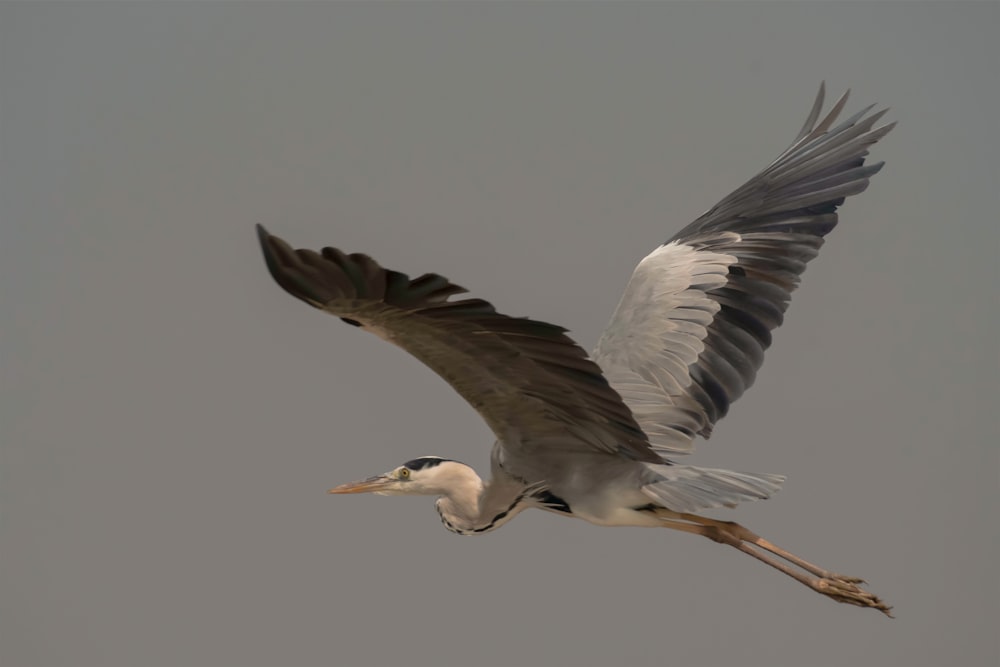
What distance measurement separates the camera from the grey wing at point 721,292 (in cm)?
402

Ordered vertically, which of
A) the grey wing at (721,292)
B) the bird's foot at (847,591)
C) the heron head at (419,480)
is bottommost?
the bird's foot at (847,591)

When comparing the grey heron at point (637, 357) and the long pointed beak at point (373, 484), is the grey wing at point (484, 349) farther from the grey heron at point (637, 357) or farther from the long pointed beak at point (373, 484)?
the long pointed beak at point (373, 484)

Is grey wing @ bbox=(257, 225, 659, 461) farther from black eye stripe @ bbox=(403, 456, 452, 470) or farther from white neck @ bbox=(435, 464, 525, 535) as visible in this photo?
black eye stripe @ bbox=(403, 456, 452, 470)

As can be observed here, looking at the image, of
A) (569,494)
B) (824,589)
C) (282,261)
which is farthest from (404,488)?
(282,261)

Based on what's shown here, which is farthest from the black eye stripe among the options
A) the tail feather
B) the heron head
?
the tail feather

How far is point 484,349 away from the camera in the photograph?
3.05 metres

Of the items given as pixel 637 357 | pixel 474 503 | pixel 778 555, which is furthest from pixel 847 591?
pixel 474 503

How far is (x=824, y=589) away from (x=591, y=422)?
0.95 metres

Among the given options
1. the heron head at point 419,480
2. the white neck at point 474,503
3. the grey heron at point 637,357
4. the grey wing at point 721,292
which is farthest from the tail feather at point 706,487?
the heron head at point 419,480

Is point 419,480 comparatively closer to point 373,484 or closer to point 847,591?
point 373,484

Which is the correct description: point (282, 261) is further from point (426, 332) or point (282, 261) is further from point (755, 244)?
point (755, 244)

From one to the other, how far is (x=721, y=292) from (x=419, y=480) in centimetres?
116

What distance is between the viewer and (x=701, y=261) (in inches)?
171

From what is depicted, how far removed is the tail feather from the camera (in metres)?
3.41
